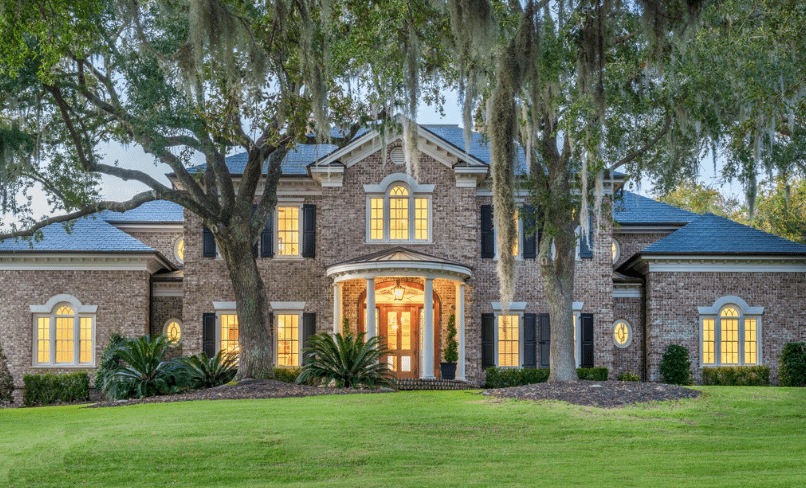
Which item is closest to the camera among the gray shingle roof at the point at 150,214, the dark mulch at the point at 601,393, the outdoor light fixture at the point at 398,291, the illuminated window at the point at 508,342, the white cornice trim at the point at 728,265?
the dark mulch at the point at 601,393

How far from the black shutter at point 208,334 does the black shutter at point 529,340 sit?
8121 millimetres

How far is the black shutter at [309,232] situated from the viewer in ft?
72.6

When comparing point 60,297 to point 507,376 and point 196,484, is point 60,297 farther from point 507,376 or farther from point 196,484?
point 196,484

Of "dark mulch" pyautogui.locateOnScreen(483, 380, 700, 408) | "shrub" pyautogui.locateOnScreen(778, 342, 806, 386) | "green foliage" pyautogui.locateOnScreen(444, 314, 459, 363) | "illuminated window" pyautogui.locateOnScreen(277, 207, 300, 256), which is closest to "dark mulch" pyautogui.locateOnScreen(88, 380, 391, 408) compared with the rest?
"dark mulch" pyautogui.locateOnScreen(483, 380, 700, 408)

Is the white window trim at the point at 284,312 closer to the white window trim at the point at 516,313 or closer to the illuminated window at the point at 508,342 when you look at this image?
the white window trim at the point at 516,313

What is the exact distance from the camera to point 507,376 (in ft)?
69.6

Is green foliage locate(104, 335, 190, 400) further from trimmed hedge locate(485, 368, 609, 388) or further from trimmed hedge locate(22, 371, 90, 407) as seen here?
trimmed hedge locate(485, 368, 609, 388)

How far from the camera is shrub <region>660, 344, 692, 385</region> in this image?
2181cm

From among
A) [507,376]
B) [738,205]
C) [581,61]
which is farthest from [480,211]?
[738,205]

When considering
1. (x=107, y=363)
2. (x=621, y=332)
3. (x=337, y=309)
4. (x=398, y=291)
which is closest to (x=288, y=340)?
(x=337, y=309)

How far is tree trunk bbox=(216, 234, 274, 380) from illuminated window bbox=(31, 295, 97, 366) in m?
5.96

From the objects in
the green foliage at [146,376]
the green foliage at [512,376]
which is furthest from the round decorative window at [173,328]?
the green foliage at [512,376]

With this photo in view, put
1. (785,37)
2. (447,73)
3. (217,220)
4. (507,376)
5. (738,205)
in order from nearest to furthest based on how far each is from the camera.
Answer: (785,37) < (447,73) < (217,220) < (507,376) < (738,205)

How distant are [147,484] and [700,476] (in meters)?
5.81
